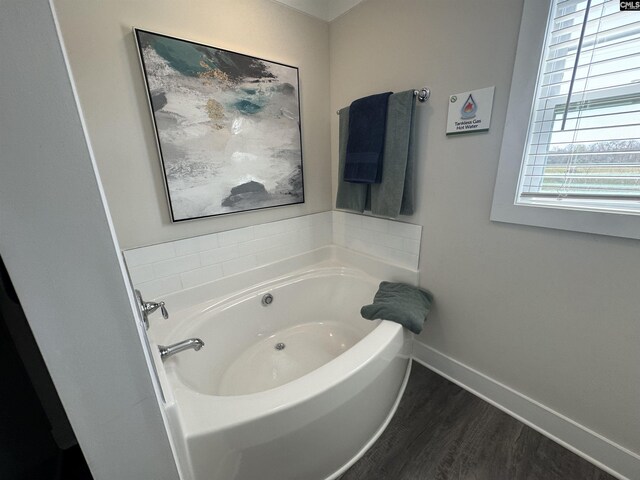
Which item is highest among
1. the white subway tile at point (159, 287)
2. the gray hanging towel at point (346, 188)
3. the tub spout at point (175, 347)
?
the gray hanging towel at point (346, 188)

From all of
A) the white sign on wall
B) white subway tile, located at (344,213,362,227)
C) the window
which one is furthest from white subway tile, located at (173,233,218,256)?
the window

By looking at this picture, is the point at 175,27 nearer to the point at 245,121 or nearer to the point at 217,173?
the point at 245,121

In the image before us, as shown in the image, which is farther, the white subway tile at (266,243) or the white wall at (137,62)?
the white subway tile at (266,243)

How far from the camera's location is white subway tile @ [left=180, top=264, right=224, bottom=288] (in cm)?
152

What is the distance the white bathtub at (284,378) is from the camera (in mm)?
822

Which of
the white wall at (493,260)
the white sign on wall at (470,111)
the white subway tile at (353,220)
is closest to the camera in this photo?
the white wall at (493,260)

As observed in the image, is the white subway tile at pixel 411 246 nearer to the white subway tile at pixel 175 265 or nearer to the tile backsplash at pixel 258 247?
the tile backsplash at pixel 258 247

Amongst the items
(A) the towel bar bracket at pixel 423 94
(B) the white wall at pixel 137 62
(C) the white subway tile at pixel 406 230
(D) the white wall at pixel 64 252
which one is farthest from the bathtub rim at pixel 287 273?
(D) the white wall at pixel 64 252

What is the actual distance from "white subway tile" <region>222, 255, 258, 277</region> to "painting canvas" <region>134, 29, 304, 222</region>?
0.35 m

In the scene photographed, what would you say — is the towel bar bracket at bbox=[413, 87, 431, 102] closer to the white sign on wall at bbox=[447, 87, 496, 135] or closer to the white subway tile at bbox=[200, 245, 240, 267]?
the white sign on wall at bbox=[447, 87, 496, 135]

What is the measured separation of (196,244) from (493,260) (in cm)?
166

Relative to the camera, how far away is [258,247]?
1773 millimetres

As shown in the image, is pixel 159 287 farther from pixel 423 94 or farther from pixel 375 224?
pixel 423 94

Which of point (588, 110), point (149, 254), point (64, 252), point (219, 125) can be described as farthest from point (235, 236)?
point (588, 110)
